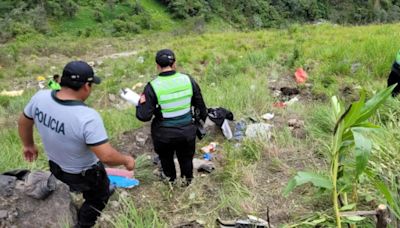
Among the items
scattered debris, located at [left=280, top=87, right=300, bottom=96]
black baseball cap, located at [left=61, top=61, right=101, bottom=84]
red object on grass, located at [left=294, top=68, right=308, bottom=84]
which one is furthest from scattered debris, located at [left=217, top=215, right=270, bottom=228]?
red object on grass, located at [left=294, top=68, right=308, bottom=84]

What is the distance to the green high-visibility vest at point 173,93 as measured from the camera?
3.76 m

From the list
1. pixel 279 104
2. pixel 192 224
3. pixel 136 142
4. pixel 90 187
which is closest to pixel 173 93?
pixel 90 187

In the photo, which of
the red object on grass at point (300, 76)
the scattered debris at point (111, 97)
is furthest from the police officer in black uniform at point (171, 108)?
the scattered debris at point (111, 97)

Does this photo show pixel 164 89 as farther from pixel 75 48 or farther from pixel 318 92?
pixel 75 48

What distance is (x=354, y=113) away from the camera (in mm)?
1873

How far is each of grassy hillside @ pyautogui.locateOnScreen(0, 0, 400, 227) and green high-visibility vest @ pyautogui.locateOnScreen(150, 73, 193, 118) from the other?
0.68 meters

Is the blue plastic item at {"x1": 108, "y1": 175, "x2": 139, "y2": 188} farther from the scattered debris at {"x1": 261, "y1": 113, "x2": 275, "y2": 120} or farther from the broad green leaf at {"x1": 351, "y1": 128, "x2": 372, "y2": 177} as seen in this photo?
the broad green leaf at {"x1": 351, "y1": 128, "x2": 372, "y2": 177}

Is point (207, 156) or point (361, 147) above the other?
point (361, 147)

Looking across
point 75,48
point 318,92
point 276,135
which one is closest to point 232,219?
point 276,135

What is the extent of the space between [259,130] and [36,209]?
244 centimetres

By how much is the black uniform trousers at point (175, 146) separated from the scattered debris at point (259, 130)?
0.82 m

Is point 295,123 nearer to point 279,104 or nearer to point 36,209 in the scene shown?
point 279,104

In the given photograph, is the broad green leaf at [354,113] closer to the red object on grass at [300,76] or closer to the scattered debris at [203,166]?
the scattered debris at [203,166]

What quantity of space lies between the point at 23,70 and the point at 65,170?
13.6 m
